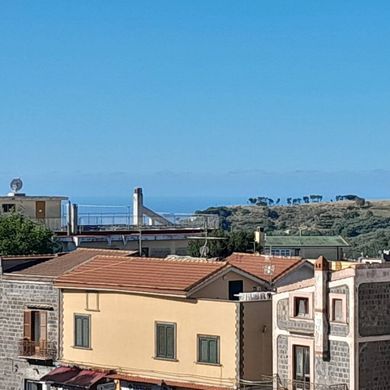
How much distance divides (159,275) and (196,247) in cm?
2625

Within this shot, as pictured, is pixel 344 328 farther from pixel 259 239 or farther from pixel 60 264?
pixel 259 239

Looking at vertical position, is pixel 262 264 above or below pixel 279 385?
above

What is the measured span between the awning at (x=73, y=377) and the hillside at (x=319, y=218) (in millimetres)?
65499

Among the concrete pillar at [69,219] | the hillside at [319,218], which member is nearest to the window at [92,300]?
the concrete pillar at [69,219]

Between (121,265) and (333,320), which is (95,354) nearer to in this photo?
(121,265)

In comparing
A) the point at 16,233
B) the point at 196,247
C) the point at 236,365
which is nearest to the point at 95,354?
the point at 236,365

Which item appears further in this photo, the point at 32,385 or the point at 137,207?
the point at 137,207

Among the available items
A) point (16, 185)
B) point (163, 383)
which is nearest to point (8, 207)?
point (16, 185)

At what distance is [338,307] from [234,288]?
22.7 ft

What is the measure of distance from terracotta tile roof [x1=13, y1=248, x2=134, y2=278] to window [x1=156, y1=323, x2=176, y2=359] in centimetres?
589

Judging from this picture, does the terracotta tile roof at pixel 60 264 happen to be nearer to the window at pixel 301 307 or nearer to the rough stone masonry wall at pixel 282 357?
the rough stone masonry wall at pixel 282 357

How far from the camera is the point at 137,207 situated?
76500mm

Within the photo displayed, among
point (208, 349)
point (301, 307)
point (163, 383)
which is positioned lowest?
point (163, 383)

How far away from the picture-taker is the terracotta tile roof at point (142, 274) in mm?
38125
